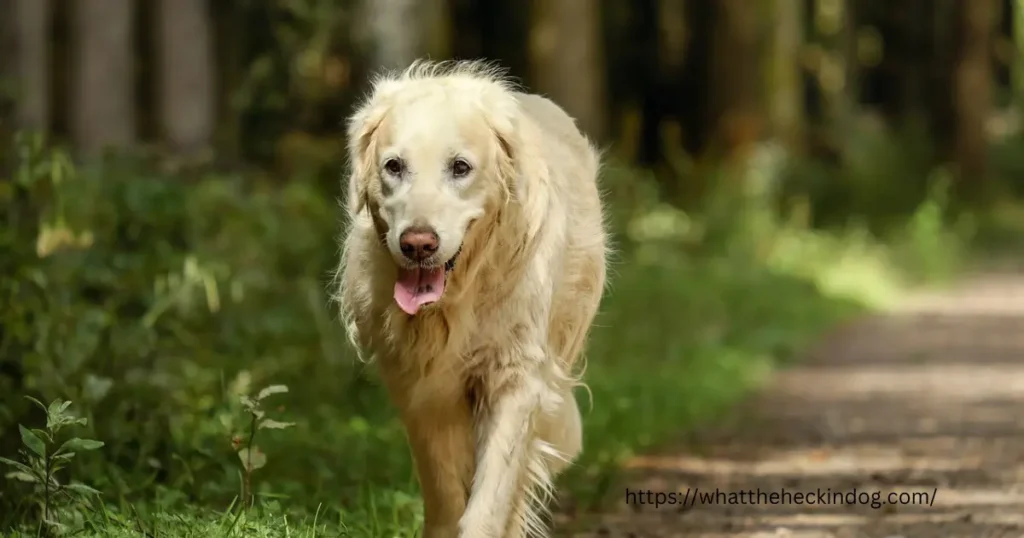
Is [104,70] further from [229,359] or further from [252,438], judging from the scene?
[252,438]

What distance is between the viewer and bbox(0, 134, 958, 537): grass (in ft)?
19.1

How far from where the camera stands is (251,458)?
16.9 feet

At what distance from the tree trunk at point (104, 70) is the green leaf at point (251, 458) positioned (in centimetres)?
646

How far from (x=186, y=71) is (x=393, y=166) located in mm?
7346

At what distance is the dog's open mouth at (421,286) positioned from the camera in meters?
4.84

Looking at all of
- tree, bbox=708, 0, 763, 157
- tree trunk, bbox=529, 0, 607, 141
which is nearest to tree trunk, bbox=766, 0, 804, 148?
tree, bbox=708, 0, 763, 157

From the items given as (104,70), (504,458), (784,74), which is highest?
(504,458)

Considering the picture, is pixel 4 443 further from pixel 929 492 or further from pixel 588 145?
pixel 929 492

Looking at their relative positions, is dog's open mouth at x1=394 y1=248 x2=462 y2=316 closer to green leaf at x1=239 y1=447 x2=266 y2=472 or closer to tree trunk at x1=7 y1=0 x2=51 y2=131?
green leaf at x1=239 y1=447 x2=266 y2=472

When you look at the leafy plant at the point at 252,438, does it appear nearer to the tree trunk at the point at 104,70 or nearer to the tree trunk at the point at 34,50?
the tree trunk at the point at 34,50

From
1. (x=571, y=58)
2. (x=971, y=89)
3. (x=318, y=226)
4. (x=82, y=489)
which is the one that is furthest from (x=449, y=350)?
(x=971, y=89)

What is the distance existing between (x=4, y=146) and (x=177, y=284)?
1.21m

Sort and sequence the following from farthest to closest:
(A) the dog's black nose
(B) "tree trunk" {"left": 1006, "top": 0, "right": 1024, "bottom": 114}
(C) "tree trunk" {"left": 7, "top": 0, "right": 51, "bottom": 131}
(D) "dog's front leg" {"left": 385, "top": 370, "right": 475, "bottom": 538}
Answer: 1. (B) "tree trunk" {"left": 1006, "top": 0, "right": 1024, "bottom": 114}
2. (C) "tree trunk" {"left": 7, "top": 0, "right": 51, "bottom": 131}
3. (D) "dog's front leg" {"left": 385, "top": 370, "right": 475, "bottom": 538}
4. (A) the dog's black nose

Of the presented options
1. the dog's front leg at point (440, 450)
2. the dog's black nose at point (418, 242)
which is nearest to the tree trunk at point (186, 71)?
the dog's front leg at point (440, 450)
